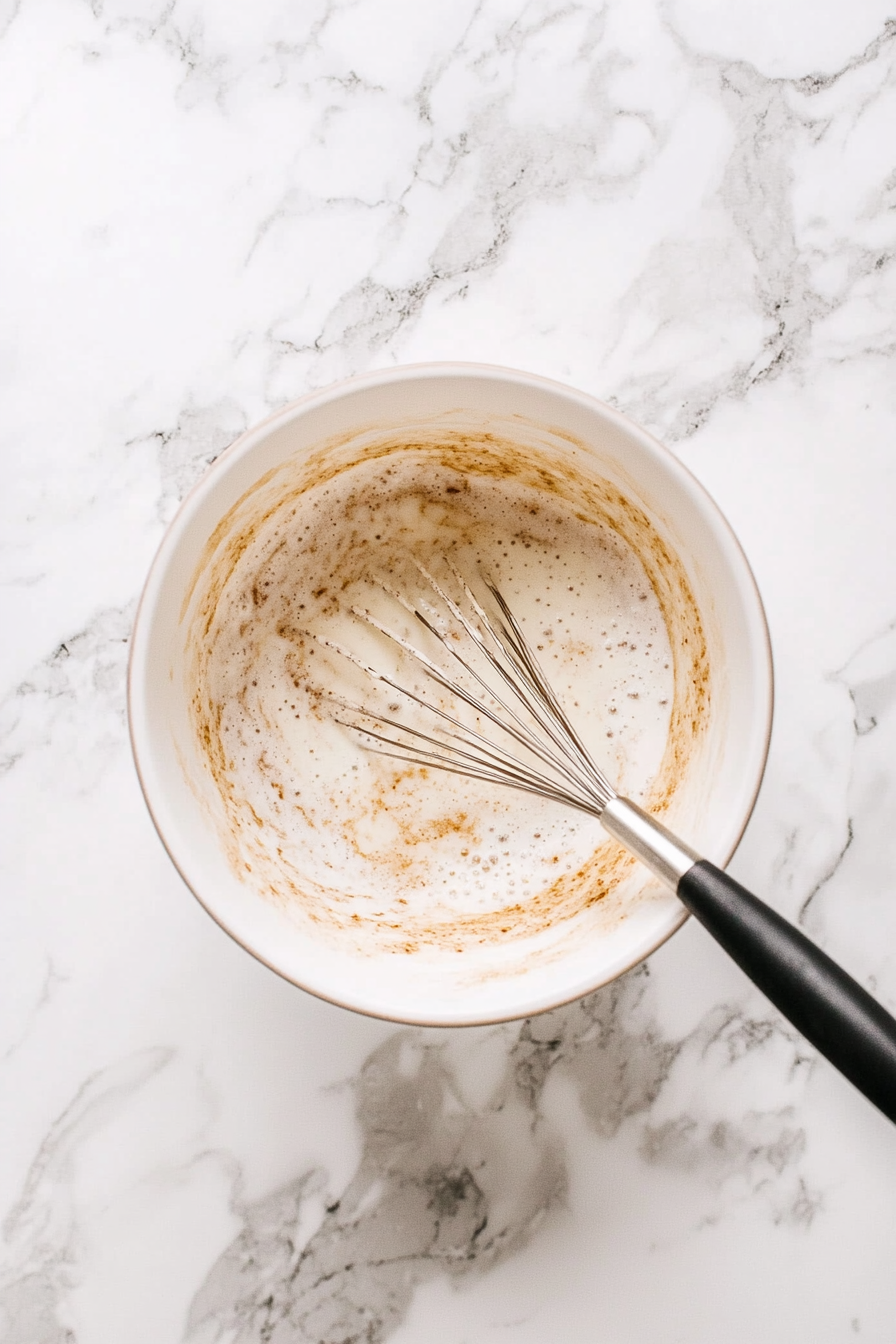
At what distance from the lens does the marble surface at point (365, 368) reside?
62 centimetres

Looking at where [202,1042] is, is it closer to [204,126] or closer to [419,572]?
[419,572]

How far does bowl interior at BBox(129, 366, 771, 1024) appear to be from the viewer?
1.56 feet

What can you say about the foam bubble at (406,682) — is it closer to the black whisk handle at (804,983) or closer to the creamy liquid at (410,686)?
the creamy liquid at (410,686)

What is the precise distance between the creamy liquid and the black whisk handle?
0.41ft

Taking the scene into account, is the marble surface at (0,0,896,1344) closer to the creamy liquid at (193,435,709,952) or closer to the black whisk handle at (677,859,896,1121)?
the creamy liquid at (193,435,709,952)

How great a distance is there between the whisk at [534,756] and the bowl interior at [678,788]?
34 millimetres

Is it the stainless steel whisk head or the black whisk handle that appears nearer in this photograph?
the black whisk handle

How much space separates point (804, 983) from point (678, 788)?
0.46ft

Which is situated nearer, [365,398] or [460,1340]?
[365,398]

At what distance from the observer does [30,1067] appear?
2.03 feet

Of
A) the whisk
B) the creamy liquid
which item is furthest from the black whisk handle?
the creamy liquid

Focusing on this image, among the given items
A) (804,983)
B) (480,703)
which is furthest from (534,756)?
(804,983)

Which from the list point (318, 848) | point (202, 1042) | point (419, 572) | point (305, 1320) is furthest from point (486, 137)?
point (305, 1320)

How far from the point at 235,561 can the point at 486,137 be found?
0.33 m
